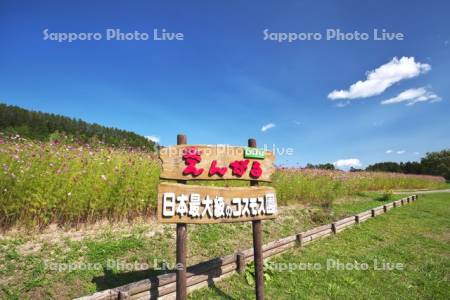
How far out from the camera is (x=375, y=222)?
9.12 meters

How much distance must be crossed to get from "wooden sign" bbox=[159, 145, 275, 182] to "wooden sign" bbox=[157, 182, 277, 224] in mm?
160

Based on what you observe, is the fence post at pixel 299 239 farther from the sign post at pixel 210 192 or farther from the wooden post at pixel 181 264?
the wooden post at pixel 181 264

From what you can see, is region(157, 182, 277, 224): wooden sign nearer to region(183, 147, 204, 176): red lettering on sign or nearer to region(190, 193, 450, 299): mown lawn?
region(183, 147, 204, 176): red lettering on sign

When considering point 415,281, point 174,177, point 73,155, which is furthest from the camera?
point 73,155

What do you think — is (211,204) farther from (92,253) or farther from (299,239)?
(299,239)

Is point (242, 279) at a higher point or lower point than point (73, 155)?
lower

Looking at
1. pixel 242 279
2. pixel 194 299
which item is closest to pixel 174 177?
pixel 194 299

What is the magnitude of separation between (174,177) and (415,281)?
4.71 meters

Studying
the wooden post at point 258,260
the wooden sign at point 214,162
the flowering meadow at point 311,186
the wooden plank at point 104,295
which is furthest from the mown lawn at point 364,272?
the flowering meadow at point 311,186

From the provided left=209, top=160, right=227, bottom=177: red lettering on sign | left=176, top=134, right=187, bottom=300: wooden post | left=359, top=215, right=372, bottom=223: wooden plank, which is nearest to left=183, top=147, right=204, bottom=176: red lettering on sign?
left=209, top=160, right=227, bottom=177: red lettering on sign

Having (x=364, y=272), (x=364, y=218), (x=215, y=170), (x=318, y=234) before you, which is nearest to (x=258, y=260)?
(x=215, y=170)

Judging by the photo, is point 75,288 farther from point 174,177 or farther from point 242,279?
point 242,279

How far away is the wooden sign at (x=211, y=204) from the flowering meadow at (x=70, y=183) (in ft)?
8.72

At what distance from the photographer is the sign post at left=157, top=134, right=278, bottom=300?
328 cm
